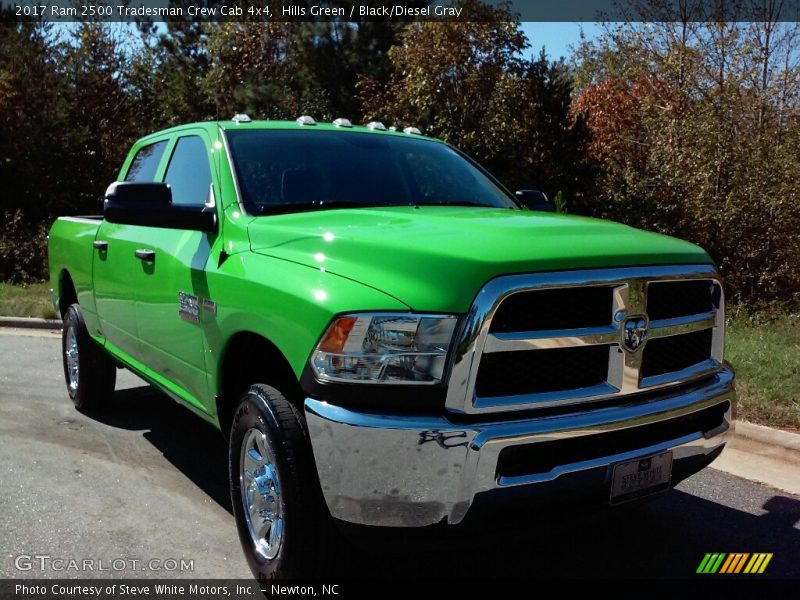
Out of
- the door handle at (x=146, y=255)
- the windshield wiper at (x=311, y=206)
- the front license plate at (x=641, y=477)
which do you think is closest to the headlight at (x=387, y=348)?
the front license plate at (x=641, y=477)

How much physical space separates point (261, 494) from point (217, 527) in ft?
2.99

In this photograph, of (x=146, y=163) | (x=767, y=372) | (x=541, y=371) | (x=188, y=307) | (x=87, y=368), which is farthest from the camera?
(x=767, y=372)

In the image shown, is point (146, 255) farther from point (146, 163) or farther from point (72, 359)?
point (72, 359)

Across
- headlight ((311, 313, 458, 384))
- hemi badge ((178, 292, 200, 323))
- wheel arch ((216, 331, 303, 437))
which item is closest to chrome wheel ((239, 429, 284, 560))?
wheel arch ((216, 331, 303, 437))

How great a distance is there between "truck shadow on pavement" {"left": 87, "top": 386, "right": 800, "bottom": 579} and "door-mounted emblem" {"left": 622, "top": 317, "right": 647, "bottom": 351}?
0.60m

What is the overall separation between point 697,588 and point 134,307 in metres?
3.19

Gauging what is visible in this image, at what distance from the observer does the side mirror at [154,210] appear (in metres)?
3.62

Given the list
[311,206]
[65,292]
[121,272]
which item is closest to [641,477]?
[311,206]

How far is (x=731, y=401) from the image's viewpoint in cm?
334

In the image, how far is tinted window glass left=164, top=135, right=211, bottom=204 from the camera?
13.6ft

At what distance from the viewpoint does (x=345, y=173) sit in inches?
162

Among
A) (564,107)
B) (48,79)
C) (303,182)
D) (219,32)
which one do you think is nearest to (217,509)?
(303,182)

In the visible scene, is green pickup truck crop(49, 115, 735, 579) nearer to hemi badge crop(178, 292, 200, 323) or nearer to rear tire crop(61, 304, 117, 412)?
hemi badge crop(178, 292, 200, 323)

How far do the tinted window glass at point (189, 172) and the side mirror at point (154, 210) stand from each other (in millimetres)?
378
